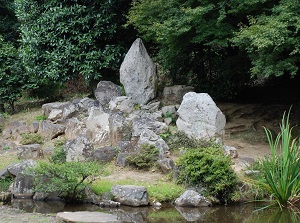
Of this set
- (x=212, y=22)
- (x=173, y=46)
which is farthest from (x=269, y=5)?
(x=173, y=46)

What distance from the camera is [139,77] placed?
55.7ft

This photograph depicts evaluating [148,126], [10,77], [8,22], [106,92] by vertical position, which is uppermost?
[8,22]

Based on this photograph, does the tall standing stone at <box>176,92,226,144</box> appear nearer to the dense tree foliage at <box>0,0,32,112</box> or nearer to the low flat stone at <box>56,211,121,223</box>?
the low flat stone at <box>56,211,121,223</box>

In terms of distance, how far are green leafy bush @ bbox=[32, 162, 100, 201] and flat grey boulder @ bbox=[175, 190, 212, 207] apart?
6.07 feet

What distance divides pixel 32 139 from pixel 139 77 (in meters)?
3.74

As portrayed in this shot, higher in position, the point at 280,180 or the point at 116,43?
the point at 116,43

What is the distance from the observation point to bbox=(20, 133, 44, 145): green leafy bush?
15906 millimetres

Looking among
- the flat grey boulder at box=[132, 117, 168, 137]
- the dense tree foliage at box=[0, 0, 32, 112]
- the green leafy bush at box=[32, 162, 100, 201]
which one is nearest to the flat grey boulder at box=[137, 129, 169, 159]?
the flat grey boulder at box=[132, 117, 168, 137]

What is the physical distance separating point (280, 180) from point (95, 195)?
3889 mm

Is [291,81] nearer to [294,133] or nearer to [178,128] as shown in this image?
[294,133]

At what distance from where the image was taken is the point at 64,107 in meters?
16.9

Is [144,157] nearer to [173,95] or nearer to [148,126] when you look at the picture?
[148,126]

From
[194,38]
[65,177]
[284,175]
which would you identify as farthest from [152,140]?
[284,175]

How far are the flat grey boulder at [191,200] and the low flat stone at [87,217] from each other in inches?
70.8
